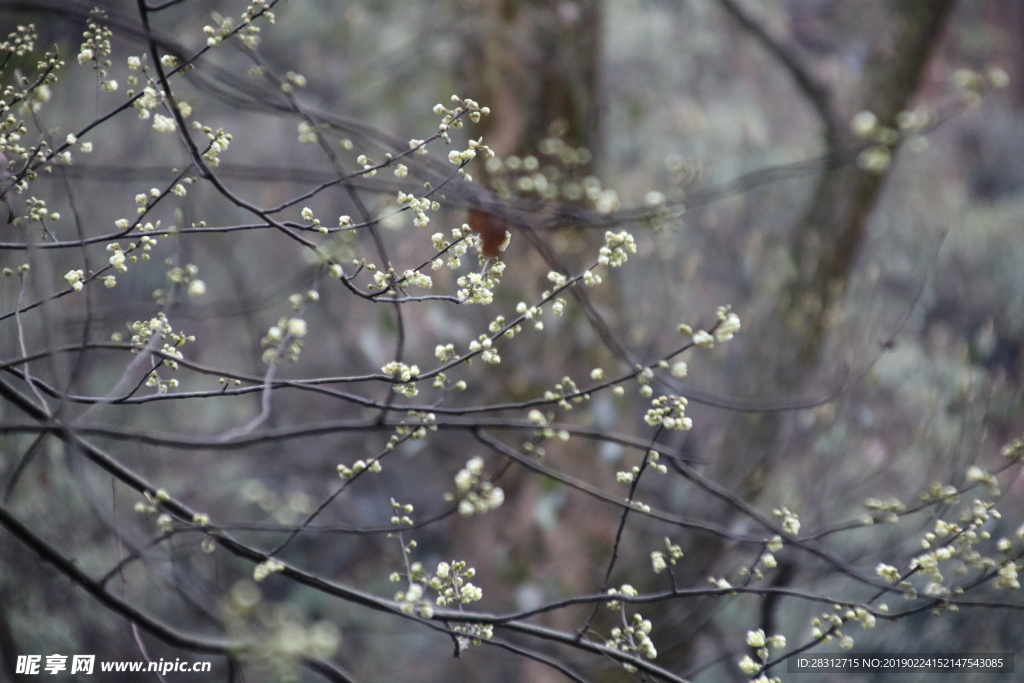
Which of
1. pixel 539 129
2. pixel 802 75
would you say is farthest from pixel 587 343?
pixel 802 75

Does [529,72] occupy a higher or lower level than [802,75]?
lower

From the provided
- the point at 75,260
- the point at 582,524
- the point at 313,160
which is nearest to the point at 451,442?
the point at 582,524

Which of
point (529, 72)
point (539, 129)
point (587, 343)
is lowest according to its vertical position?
point (587, 343)

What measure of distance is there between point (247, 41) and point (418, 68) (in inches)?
113

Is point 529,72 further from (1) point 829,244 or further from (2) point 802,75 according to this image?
(1) point 829,244

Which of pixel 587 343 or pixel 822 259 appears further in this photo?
pixel 822 259

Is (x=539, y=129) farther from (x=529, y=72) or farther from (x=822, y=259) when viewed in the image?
(x=822, y=259)

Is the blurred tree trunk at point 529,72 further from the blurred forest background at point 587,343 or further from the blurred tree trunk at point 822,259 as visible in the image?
the blurred tree trunk at point 822,259

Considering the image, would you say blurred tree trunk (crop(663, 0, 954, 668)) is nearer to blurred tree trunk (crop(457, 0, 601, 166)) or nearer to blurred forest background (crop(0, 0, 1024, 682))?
blurred forest background (crop(0, 0, 1024, 682))

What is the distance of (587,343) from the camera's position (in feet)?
10.2

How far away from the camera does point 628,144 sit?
6.04m

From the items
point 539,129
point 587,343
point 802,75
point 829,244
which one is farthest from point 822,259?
point 539,129

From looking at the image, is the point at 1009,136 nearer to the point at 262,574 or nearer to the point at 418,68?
the point at 418,68

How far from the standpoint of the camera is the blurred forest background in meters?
2.41
